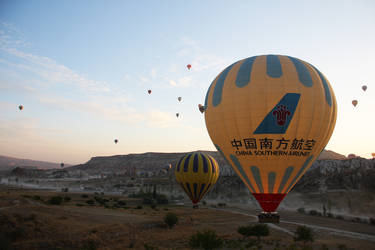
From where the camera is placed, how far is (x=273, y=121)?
19.3m

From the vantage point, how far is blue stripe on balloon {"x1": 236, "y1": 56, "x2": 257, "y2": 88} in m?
20.4

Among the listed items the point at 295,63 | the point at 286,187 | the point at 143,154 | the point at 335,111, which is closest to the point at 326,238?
the point at 286,187

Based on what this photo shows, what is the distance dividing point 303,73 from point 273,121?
4.45 metres

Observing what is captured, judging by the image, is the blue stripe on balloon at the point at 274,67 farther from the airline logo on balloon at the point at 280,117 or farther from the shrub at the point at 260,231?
the shrub at the point at 260,231

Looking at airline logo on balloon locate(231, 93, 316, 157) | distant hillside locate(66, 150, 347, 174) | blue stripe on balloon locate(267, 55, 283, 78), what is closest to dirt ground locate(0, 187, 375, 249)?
airline logo on balloon locate(231, 93, 316, 157)

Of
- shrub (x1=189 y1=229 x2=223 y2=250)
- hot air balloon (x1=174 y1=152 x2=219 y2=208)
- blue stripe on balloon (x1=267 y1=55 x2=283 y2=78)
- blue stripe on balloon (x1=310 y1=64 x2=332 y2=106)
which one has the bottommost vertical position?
shrub (x1=189 y1=229 x2=223 y2=250)

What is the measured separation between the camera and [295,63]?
68.7ft

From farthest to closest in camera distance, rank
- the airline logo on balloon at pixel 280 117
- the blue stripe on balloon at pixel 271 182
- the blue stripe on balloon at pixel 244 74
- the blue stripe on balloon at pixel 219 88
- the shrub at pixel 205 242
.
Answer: the blue stripe on balloon at pixel 219 88, the blue stripe on balloon at pixel 244 74, the blue stripe on balloon at pixel 271 182, the airline logo on balloon at pixel 280 117, the shrub at pixel 205 242

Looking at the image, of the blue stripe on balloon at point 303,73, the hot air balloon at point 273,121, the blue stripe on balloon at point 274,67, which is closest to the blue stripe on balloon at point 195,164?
the hot air balloon at point 273,121

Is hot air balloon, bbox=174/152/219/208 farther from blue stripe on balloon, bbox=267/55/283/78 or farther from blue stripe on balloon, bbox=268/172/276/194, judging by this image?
blue stripe on balloon, bbox=267/55/283/78

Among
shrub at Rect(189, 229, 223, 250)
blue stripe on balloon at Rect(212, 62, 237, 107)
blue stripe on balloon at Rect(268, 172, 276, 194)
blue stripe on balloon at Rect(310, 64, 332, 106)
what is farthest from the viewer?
blue stripe on balloon at Rect(212, 62, 237, 107)

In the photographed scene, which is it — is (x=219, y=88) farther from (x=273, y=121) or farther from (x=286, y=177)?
(x=286, y=177)

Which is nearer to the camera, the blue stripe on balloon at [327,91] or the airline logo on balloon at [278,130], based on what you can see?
the airline logo on balloon at [278,130]

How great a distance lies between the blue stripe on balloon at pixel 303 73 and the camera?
65.9 feet
